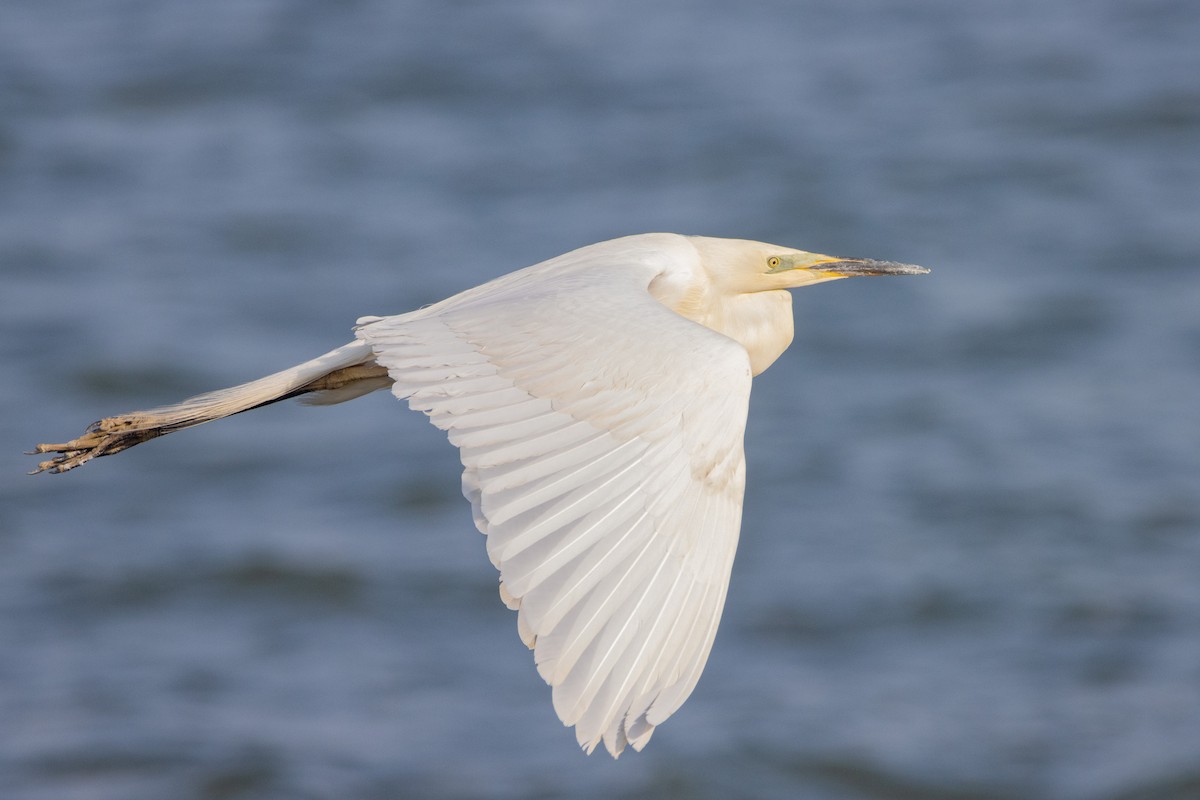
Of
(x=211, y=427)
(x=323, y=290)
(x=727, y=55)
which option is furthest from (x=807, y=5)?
(x=211, y=427)

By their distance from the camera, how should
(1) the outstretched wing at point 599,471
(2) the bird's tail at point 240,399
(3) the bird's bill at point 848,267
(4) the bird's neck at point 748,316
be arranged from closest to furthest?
(1) the outstretched wing at point 599,471 < (2) the bird's tail at point 240,399 < (4) the bird's neck at point 748,316 < (3) the bird's bill at point 848,267

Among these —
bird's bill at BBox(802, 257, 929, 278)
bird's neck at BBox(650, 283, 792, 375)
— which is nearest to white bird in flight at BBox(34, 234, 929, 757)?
bird's neck at BBox(650, 283, 792, 375)

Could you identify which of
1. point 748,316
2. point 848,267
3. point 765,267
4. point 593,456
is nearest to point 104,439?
point 593,456

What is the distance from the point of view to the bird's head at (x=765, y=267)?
219 inches

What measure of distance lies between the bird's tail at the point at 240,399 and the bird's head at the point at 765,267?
121cm

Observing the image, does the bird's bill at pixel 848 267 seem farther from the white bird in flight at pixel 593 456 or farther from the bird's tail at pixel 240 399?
the bird's tail at pixel 240 399

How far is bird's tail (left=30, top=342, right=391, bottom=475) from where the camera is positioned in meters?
A: 5.14

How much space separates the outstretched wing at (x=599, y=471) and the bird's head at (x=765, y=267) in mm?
871

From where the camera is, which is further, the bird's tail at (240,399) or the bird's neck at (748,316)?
the bird's neck at (748,316)

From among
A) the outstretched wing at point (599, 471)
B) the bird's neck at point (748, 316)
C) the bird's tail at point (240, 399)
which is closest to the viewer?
the outstretched wing at point (599, 471)

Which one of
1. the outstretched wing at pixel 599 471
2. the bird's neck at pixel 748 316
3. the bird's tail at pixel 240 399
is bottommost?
the outstretched wing at pixel 599 471

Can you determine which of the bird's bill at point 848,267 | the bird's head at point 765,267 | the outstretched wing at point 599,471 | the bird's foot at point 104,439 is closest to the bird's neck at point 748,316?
the bird's head at point 765,267

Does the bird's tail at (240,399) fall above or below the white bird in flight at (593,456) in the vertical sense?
above

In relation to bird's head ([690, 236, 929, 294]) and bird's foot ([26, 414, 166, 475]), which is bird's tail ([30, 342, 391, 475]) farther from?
bird's head ([690, 236, 929, 294])
